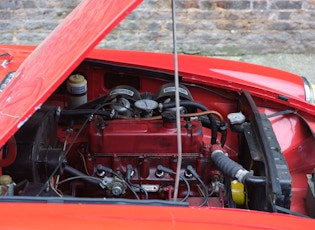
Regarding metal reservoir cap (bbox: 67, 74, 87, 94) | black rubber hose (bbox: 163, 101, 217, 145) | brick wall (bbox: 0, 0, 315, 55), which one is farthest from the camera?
brick wall (bbox: 0, 0, 315, 55)

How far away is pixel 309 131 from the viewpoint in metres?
2.69

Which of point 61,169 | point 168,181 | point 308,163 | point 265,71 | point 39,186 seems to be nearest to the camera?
point 39,186

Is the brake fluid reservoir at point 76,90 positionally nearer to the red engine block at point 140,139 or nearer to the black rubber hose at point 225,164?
the red engine block at point 140,139

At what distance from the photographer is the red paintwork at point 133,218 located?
1701 mm

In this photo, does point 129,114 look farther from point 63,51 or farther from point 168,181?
point 63,51

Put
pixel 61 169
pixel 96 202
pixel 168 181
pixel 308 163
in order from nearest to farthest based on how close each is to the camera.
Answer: pixel 96 202 < pixel 61 169 < pixel 168 181 < pixel 308 163

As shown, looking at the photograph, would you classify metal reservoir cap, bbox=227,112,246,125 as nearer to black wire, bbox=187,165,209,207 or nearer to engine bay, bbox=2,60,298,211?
engine bay, bbox=2,60,298,211

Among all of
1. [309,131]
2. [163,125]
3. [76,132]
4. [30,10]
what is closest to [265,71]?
[309,131]

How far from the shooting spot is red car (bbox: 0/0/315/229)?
5.87 ft

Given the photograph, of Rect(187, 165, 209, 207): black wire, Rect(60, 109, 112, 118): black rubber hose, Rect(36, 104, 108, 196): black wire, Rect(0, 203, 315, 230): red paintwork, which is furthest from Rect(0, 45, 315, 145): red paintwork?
Rect(0, 203, 315, 230): red paintwork

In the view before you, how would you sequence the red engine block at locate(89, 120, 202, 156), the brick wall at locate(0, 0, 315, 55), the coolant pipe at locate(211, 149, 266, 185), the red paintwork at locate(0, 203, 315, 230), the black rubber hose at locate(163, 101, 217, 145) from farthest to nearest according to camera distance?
the brick wall at locate(0, 0, 315, 55) < the black rubber hose at locate(163, 101, 217, 145) < the red engine block at locate(89, 120, 202, 156) < the coolant pipe at locate(211, 149, 266, 185) < the red paintwork at locate(0, 203, 315, 230)

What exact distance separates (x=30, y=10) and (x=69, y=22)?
128 inches

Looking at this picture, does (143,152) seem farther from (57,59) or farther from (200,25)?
(200,25)

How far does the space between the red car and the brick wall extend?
2.22 m
